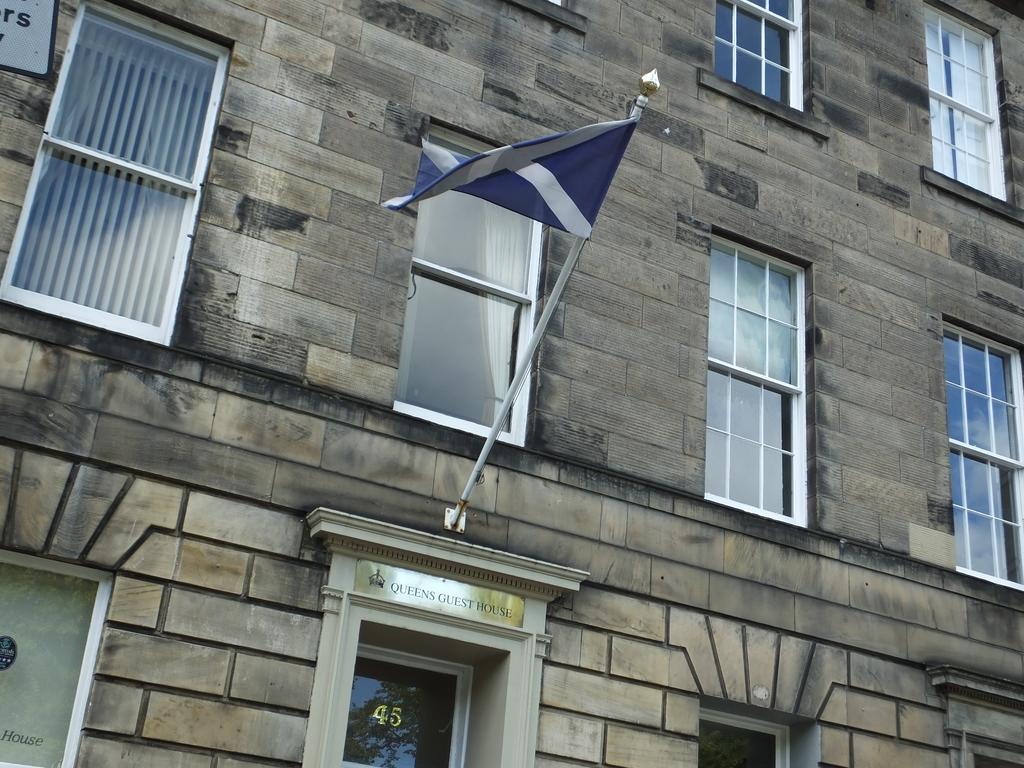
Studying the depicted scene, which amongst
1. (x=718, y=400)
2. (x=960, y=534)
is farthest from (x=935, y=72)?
(x=718, y=400)

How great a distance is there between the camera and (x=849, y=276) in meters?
12.0

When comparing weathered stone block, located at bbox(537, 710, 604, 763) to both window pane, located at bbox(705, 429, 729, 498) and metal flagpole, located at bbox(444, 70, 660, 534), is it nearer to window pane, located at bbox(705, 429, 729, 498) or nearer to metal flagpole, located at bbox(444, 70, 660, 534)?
metal flagpole, located at bbox(444, 70, 660, 534)

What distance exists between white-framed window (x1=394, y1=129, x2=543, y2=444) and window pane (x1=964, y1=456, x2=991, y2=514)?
5.04m

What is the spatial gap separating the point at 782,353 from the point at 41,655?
7064 millimetres

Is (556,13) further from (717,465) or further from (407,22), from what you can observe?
(717,465)

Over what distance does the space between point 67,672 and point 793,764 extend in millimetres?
5770

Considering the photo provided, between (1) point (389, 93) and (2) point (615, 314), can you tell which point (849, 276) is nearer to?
(2) point (615, 314)

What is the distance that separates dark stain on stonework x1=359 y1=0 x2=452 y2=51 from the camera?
1035cm

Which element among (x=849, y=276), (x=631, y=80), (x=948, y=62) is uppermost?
(x=948, y=62)

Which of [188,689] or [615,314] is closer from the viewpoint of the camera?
[188,689]

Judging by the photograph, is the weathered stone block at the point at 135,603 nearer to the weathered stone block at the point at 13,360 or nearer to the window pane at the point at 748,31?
the weathered stone block at the point at 13,360

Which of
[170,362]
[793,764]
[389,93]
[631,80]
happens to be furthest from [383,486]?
[631,80]

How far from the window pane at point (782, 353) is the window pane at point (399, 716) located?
437 cm

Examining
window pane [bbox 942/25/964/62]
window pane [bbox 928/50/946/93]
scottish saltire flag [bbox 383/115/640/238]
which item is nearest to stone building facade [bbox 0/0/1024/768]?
window pane [bbox 928/50/946/93]
